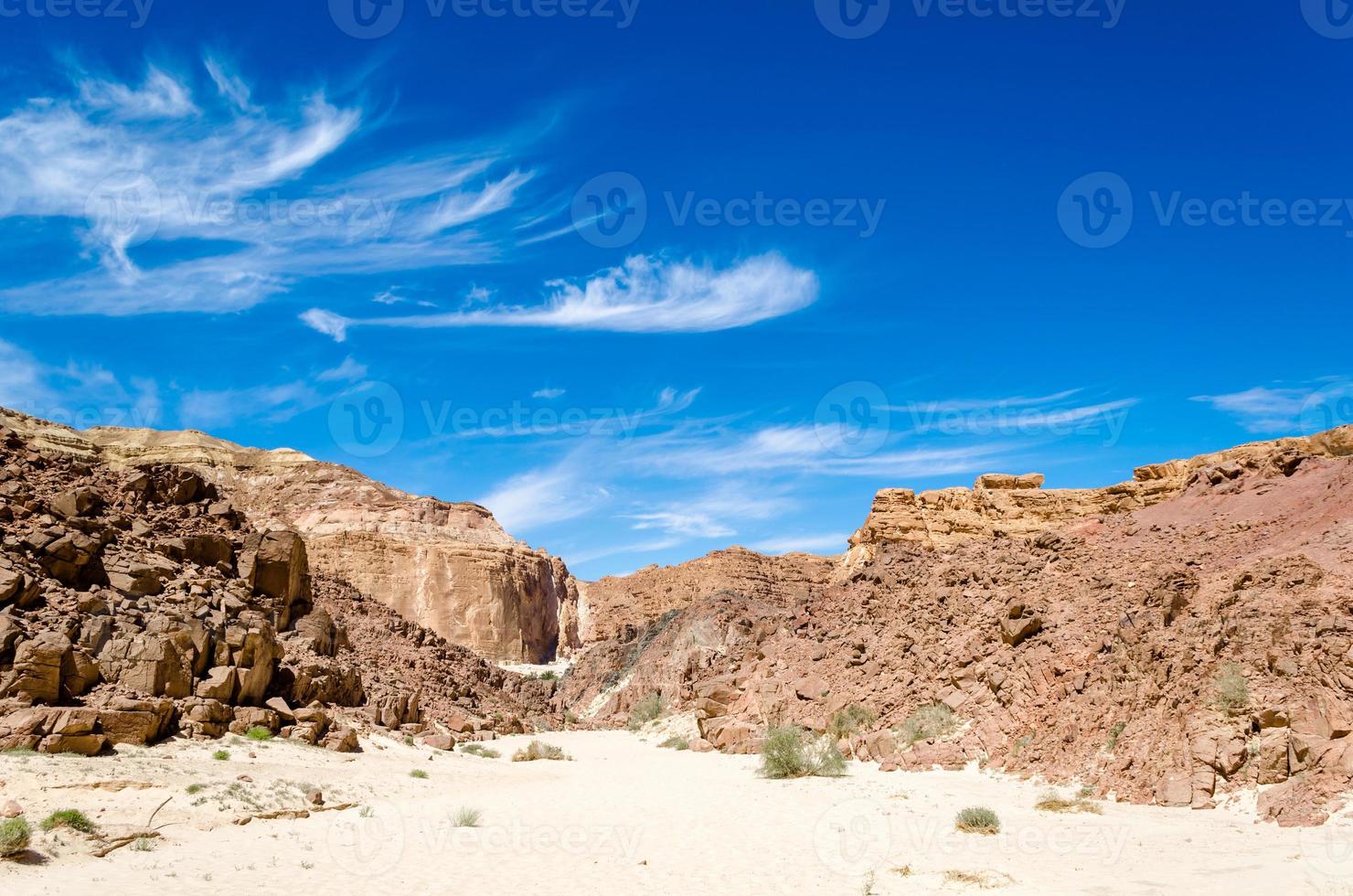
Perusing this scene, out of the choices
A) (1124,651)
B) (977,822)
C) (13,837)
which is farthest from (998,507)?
(13,837)

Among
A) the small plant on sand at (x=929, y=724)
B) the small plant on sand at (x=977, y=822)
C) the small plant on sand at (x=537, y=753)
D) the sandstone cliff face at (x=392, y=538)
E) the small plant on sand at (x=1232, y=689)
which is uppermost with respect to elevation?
the sandstone cliff face at (x=392, y=538)

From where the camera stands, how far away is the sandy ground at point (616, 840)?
9.41 metres

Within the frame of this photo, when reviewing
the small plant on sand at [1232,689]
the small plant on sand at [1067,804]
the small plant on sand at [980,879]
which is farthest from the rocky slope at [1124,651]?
the small plant on sand at [980,879]

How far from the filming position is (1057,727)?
53.9 feet

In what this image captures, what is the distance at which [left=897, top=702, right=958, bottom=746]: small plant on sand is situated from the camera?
19.4m

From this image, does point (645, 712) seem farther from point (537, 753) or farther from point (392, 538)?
point (392, 538)

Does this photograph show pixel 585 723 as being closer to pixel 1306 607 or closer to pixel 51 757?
pixel 51 757

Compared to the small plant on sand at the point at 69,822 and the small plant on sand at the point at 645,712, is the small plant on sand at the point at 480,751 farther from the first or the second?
the small plant on sand at the point at 69,822

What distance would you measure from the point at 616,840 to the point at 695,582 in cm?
6108

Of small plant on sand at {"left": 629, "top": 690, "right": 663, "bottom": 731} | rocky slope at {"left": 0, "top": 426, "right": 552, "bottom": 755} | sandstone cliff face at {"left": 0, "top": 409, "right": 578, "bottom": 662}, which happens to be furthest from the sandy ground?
sandstone cliff face at {"left": 0, "top": 409, "right": 578, "bottom": 662}

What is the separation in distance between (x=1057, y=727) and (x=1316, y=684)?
5219 mm

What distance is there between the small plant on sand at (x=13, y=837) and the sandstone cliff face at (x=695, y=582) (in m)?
56.1

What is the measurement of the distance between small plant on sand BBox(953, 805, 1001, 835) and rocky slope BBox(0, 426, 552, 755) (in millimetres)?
12794

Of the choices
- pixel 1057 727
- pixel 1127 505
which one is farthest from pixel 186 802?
pixel 1127 505
